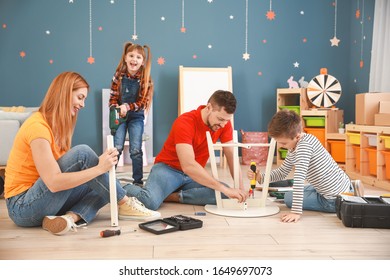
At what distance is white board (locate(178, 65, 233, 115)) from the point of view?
349 cm

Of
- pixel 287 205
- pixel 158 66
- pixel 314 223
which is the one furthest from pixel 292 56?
pixel 314 223

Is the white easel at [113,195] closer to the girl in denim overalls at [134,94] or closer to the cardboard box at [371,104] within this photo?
the girl in denim overalls at [134,94]

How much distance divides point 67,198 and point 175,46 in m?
2.46

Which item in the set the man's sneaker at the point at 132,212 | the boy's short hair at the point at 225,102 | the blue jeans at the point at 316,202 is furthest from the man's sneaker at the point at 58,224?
the blue jeans at the point at 316,202

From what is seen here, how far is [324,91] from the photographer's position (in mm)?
3291

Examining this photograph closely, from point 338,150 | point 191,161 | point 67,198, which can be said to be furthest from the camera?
point 338,150

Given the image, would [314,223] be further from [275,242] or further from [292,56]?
[292,56]

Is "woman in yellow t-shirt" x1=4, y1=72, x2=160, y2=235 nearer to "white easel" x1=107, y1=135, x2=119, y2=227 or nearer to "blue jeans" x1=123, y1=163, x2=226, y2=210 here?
"white easel" x1=107, y1=135, x2=119, y2=227

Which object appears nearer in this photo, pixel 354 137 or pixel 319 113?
pixel 354 137

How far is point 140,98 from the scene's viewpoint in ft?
7.86

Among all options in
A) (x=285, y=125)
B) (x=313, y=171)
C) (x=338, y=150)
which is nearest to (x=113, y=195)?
(x=285, y=125)

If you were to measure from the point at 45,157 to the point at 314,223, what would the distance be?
2.93ft

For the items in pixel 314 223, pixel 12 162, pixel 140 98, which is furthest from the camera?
pixel 140 98

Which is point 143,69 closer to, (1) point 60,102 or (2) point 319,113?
(1) point 60,102
